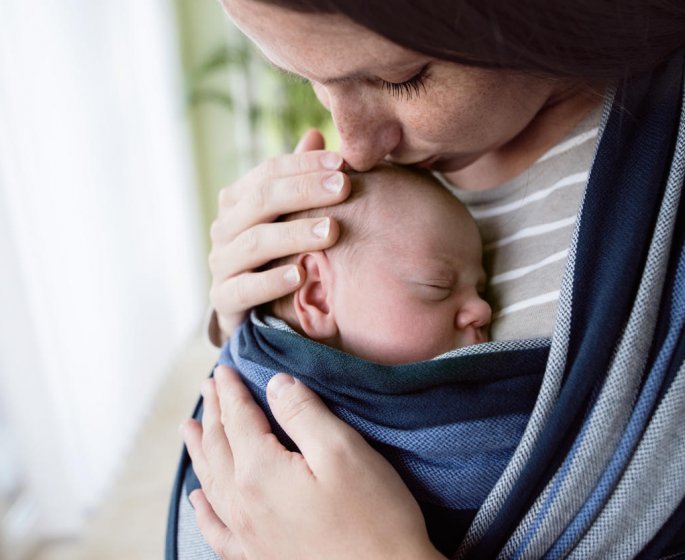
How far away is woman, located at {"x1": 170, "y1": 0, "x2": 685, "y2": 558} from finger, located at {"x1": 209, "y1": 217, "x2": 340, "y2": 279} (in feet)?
0.48

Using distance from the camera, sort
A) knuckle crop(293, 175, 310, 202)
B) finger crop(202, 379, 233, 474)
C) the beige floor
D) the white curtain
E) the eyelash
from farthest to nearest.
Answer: the beige floor, the white curtain, knuckle crop(293, 175, 310, 202), finger crop(202, 379, 233, 474), the eyelash

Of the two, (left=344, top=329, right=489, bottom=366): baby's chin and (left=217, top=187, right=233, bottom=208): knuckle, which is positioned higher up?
(left=217, top=187, right=233, bottom=208): knuckle

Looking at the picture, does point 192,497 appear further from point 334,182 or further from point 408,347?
point 334,182

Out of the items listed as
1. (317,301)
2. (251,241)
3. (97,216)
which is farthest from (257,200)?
(97,216)

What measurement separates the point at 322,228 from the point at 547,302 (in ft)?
1.01

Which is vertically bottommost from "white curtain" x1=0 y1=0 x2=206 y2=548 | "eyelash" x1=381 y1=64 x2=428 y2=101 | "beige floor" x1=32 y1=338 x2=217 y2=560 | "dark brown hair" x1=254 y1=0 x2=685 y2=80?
"beige floor" x1=32 y1=338 x2=217 y2=560

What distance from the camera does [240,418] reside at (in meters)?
0.84

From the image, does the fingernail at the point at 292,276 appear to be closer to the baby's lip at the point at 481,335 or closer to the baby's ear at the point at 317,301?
the baby's ear at the point at 317,301

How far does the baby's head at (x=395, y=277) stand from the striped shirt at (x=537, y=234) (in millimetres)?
41

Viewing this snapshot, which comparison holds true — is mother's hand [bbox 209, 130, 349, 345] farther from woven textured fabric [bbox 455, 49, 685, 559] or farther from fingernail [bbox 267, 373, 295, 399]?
woven textured fabric [bbox 455, 49, 685, 559]

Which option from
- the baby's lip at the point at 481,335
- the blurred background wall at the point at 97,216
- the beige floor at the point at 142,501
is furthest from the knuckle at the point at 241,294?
the beige floor at the point at 142,501

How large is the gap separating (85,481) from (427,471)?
2.01 meters

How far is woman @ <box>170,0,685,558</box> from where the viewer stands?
0.66 m

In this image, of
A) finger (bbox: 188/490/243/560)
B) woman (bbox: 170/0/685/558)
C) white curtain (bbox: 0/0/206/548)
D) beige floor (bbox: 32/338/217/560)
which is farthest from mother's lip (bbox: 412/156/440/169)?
beige floor (bbox: 32/338/217/560)
